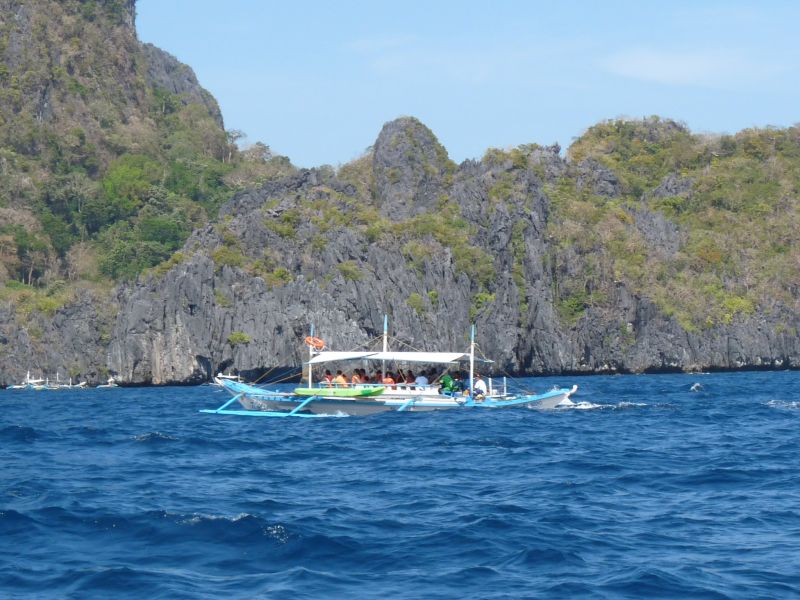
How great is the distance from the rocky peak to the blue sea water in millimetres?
94595

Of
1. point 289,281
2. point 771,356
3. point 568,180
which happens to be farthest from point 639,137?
point 289,281

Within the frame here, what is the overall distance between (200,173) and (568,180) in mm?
49294

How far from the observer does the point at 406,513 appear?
23.5 m

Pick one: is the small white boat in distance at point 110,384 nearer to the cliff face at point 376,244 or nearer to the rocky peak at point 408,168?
the cliff face at point 376,244

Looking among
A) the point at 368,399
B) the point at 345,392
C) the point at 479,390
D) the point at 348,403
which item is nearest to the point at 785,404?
the point at 479,390

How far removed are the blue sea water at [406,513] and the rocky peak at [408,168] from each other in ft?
310

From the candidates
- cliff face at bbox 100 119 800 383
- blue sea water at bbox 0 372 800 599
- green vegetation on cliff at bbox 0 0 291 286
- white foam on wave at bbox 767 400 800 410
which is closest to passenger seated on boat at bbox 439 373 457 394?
blue sea water at bbox 0 372 800 599

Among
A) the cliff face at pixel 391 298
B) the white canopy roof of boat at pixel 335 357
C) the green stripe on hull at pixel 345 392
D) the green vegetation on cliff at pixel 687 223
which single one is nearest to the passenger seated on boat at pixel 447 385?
the green stripe on hull at pixel 345 392

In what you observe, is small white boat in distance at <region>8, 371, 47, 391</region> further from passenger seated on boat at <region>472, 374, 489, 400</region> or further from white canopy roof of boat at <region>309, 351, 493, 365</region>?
passenger seated on boat at <region>472, 374, 489, 400</region>

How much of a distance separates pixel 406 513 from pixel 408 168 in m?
118

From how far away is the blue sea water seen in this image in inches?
709

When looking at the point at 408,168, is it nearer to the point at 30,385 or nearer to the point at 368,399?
the point at 30,385

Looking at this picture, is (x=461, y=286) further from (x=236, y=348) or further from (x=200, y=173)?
(x=200, y=173)

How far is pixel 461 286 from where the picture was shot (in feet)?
385
